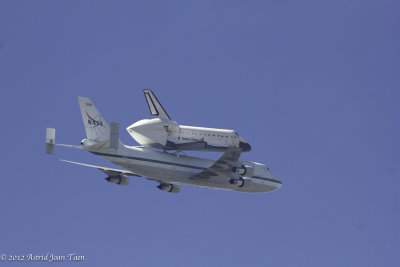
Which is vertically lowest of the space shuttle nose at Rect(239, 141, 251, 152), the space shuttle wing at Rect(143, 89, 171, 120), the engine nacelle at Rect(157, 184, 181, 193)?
the engine nacelle at Rect(157, 184, 181, 193)

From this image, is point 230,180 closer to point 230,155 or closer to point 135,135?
point 230,155

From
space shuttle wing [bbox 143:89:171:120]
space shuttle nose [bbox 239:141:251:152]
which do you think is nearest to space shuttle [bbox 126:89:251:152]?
space shuttle wing [bbox 143:89:171:120]

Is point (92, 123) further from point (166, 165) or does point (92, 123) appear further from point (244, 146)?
point (244, 146)

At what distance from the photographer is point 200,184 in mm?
74562

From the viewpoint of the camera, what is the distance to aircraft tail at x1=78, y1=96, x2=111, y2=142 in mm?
67562

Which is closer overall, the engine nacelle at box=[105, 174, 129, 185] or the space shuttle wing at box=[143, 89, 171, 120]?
the space shuttle wing at box=[143, 89, 171, 120]

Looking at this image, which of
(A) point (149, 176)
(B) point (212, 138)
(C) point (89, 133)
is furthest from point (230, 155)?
(C) point (89, 133)

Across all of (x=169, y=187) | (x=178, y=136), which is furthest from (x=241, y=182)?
(x=169, y=187)

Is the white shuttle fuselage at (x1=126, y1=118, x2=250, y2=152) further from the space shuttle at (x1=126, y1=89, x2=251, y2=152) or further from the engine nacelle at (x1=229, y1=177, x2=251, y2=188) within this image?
the engine nacelle at (x1=229, y1=177, x2=251, y2=188)

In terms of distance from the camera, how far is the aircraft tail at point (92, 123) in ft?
222

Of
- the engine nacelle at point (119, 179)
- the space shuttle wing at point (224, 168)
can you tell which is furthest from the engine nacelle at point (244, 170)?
the engine nacelle at point (119, 179)

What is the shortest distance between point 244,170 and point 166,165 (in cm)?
698

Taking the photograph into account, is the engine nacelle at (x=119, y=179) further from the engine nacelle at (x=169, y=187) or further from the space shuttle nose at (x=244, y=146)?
the space shuttle nose at (x=244, y=146)

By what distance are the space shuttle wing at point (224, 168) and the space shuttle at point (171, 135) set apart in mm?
572
